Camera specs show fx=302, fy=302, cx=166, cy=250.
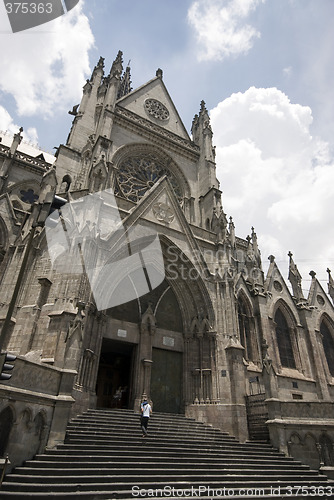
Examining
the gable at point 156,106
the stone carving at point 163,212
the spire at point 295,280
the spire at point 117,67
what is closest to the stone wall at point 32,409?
the stone carving at point 163,212

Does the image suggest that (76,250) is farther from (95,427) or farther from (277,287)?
(277,287)

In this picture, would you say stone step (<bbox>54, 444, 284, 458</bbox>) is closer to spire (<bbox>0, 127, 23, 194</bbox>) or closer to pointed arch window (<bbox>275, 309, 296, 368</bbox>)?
pointed arch window (<bbox>275, 309, 296, 368</bbox>)

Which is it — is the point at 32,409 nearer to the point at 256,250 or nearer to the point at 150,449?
the point at 150,449

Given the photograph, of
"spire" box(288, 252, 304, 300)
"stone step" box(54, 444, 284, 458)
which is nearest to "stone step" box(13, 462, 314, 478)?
"stone step" box(54, 444, 284, 458)

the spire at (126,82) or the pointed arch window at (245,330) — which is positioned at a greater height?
the spire at (126,82)

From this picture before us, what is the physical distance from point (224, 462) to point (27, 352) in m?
7.27

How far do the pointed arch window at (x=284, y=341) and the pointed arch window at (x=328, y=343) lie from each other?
11.7ft

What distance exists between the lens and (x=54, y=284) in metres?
11.5

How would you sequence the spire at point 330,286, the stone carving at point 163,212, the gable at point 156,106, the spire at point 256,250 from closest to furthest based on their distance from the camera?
1. the stone carving at point 163,212
2. the spire at point 256,250
3. the gable at point 156,106
4. the spire at point 330,286

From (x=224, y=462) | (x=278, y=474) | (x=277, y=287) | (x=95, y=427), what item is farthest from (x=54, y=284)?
(x=277, y=287)

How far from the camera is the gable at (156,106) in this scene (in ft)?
83.7

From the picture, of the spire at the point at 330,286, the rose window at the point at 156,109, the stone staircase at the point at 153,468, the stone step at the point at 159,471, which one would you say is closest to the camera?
the stone staircase at the point at 153,468

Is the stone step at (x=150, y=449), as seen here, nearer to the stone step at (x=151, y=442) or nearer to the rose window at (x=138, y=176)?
the stone step at (x=151, y=442)

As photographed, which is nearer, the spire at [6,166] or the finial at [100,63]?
the spire at [6,166]
